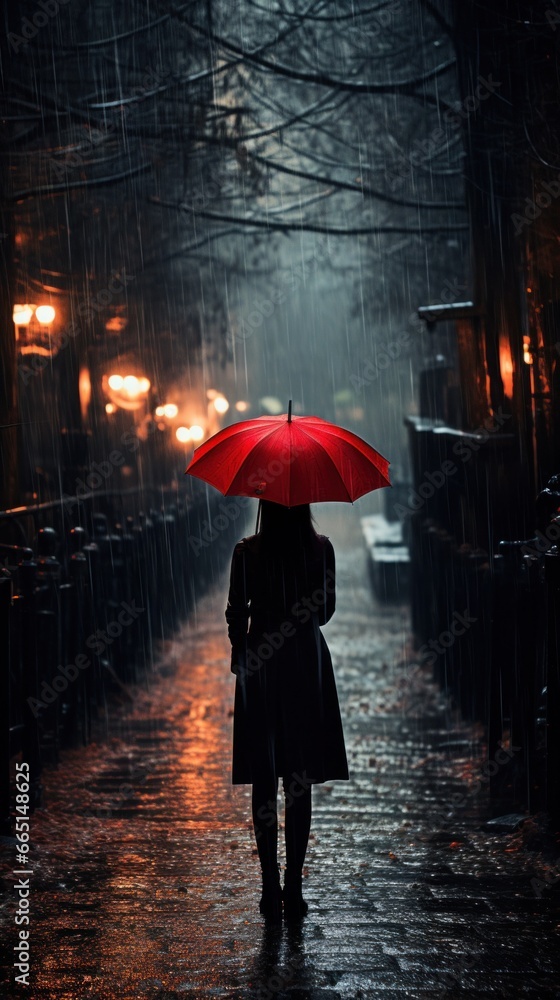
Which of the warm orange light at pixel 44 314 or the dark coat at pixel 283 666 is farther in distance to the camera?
the warm orange light at pixel 44 314

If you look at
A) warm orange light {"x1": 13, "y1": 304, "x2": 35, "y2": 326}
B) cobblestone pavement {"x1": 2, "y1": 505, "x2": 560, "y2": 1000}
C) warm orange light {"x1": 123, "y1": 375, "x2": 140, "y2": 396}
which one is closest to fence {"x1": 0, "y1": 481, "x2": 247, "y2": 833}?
cobblestone pavement {"x1": 2, "y1": 505, "x2": 560, "y2": 1000}

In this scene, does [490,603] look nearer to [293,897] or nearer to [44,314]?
[293,897]

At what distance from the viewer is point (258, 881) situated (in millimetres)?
5211

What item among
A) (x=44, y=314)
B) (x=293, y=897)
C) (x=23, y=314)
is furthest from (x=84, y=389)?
(x=293, y=897)

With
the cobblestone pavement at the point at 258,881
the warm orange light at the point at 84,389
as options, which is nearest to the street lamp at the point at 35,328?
the warm orange light at the point at 84,389

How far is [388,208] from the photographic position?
52.3ft

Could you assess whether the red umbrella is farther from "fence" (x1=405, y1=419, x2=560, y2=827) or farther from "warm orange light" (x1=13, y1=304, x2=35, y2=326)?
"warm orange light" (x1=13, y1=304, x2=35, y2=326)

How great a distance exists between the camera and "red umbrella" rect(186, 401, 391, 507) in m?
4.48

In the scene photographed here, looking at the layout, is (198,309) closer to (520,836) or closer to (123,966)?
(520,836)

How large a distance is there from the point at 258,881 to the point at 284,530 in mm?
1875

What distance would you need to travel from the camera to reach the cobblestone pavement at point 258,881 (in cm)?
385

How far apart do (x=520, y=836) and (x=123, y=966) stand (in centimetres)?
267

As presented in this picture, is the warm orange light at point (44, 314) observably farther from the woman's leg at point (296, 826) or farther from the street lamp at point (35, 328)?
the woman's leg at point (296, 826)

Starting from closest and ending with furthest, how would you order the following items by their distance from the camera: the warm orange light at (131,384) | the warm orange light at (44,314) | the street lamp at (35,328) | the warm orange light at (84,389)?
1. the street lamp at (35,328)
2. the warm orange light at (44,314)
3. the warm orange light at (84,389)
4. the warm orange light at (131,384)
